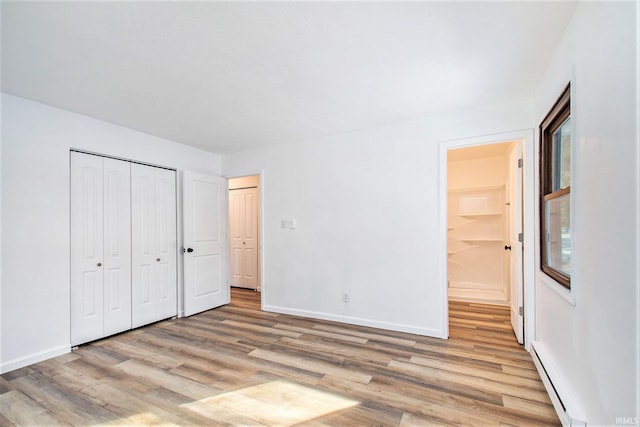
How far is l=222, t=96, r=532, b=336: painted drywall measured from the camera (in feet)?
10.7

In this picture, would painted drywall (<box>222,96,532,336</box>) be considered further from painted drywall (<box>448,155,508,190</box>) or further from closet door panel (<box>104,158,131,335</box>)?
painted drywall (<box>448,155,508,190</box>)

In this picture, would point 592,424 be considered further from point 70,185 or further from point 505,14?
point 70,185

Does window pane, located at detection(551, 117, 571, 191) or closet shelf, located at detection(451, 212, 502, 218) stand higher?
window pane, located at detection(551, 117, 571, 191)

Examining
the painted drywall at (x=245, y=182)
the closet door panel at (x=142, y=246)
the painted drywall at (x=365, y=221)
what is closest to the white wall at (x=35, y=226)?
the closet door panel at (x=142, y=246)

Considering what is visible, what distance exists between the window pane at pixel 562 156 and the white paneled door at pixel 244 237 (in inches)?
186

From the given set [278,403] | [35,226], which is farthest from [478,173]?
[35,226]

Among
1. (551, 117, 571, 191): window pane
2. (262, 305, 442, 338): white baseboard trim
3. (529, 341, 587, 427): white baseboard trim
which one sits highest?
(551, 117, 571, 191): window pane

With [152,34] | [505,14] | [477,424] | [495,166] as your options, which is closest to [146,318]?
[152,34]

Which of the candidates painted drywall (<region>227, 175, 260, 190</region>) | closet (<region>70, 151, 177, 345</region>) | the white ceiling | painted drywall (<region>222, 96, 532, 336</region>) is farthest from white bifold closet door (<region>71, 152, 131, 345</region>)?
painted drywall (<region>227, 175, 260, 190</region>)

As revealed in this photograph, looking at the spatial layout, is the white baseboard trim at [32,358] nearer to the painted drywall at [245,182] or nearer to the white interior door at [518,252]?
the painted drywall at [245,182]

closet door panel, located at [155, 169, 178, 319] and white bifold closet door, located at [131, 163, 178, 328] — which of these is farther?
closet door panel, located at [155, 169, 178, 319]

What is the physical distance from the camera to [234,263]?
20.5 ft

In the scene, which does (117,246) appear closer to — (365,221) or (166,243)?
(166,243)

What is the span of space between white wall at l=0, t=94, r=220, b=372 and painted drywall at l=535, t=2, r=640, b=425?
4191 mm
